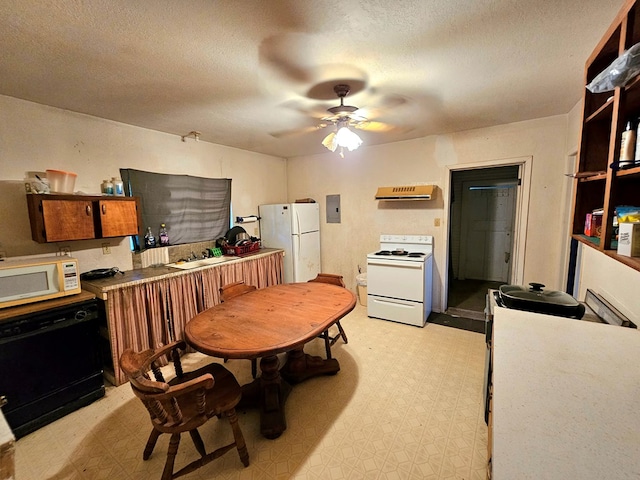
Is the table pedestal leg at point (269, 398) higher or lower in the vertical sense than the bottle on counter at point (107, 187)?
lower

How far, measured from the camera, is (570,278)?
2.74m

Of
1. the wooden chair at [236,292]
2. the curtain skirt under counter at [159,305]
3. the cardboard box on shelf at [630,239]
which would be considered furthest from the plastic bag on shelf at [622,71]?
the curtain skirt under counter at [159,305]

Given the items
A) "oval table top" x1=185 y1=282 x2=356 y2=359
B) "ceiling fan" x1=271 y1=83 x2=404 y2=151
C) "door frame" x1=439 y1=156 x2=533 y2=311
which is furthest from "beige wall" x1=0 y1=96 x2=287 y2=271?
"door frame" x1=439 y1=156 x2=533 y2=311

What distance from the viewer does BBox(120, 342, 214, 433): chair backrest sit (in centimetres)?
129

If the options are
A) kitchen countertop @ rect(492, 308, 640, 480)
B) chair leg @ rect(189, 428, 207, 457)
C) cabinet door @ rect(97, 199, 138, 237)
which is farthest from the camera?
cabinet door @ rect(97, 199, 138, 237)

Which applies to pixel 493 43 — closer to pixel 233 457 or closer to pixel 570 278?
pixel 570 278

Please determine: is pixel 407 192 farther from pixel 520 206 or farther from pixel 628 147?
pixel 628 147

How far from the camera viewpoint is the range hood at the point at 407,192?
3.47 m

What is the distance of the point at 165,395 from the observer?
4.26 ft

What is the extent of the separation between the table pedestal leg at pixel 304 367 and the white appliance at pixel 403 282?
4.22ft

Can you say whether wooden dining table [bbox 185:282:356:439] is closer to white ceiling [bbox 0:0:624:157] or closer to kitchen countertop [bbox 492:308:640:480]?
kitchen countertop [bbox 492:308:640:480]

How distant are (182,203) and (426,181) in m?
3.06

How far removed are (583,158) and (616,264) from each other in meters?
0.63

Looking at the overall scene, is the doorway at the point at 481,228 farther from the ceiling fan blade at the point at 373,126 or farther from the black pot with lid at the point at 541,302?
the black pot with lid at the point at 541,302
